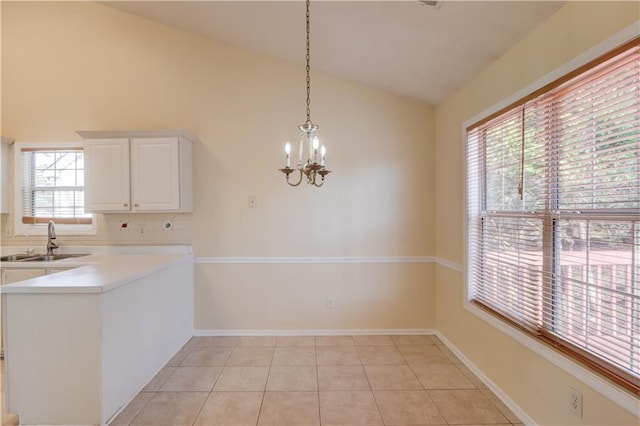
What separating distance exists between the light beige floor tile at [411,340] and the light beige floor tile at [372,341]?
74 mm

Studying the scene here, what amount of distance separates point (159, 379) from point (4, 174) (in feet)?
9.65

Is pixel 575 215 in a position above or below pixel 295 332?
above

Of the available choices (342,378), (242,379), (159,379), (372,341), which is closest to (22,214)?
(159,379)

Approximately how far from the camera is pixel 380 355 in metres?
2.88

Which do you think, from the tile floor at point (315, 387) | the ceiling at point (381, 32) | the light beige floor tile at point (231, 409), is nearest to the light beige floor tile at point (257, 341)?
the tile floor at point (315, 387)

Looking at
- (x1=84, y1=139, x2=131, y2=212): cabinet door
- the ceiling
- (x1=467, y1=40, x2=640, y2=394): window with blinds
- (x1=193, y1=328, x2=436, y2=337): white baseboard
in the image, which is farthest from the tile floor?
the ceiling

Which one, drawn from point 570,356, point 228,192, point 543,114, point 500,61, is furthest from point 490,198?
point 228,192

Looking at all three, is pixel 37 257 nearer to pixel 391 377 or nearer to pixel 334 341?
pixel 334 341

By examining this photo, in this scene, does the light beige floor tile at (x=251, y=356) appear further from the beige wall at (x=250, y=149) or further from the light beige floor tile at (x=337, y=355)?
the light beige floor tile at (x=337, y=355)

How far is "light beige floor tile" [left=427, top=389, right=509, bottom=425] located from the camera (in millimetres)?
1984

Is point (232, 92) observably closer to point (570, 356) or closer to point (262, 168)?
point (262, 168)

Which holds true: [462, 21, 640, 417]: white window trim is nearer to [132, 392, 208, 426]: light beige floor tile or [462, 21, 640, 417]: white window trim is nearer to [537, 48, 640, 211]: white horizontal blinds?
[537, 48, 640, 211]: white horizontal blinds

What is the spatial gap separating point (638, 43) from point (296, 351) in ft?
10.3

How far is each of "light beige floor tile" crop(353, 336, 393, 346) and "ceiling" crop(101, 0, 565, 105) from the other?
8.63 ft
